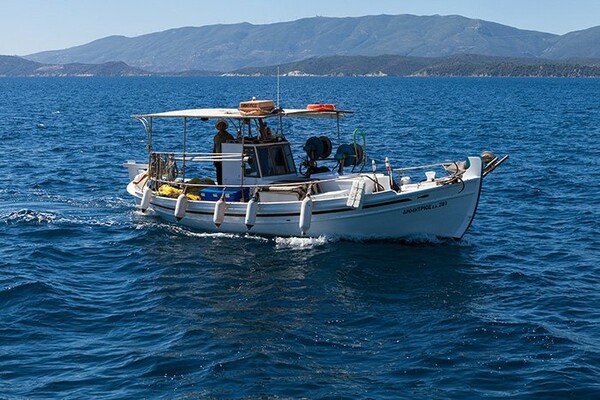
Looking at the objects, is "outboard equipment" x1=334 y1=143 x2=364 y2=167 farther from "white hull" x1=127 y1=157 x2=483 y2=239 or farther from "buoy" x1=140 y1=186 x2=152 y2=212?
"buoy" x1=140 y1=186 x2=152 y2=212

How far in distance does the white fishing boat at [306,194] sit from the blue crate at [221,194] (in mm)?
30

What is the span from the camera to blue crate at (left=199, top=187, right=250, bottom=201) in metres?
25.1

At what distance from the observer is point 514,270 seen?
71.1 feet

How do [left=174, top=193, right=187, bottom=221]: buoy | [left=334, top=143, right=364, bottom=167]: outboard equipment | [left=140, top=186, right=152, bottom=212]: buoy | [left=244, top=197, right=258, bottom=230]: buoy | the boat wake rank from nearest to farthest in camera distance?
the boat wake → [left=244, top=197, right=258, bottom=230]: buoy → [left=174, top=193, right=187, bottom=221]: buoy → [left=140, top=186, right=152, bottom=212]: buoy → [left=334, top=143, right=364, bottom=167]: outboard equipment

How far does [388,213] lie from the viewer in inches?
920

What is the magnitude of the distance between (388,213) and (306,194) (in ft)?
7.71

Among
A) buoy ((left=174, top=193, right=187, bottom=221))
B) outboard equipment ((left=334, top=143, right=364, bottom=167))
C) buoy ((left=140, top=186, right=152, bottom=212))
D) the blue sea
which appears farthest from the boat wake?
buoy ((left=140, top=186, right=152, bottom=212))

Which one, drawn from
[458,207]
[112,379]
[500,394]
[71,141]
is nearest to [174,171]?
[458,207]

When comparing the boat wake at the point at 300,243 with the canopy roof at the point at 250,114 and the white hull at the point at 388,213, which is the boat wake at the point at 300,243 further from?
the canopy roof at the point at 250,114

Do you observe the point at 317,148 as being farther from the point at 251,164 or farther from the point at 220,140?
the point at 220,140

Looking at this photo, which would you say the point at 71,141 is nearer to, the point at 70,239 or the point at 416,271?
the point at 70,239

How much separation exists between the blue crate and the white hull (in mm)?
555

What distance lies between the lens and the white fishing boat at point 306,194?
23203mm

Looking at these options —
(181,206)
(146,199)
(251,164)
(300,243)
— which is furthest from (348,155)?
(146,199)
